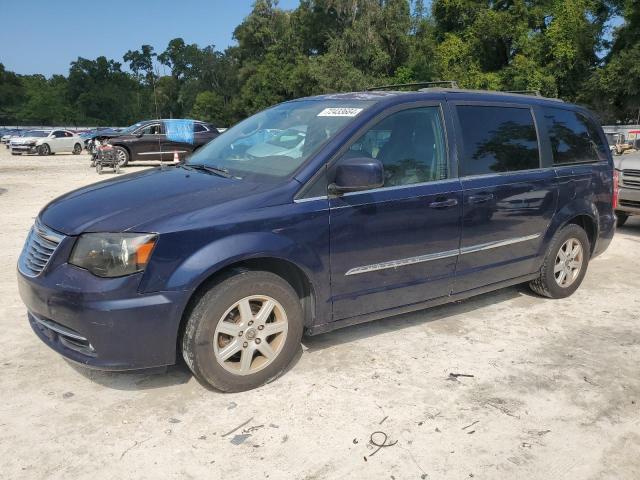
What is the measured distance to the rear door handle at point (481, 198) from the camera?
404 cm

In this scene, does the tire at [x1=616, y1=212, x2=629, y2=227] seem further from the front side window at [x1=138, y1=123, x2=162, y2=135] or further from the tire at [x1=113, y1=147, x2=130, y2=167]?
the front side window at [x1=138, y1=123, x2=162, y2=135]

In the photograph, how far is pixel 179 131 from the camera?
2061cm

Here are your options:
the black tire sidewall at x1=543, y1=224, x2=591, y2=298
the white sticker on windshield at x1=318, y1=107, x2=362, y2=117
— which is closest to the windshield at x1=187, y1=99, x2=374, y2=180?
the white sticker on windshield at x1=318, y1=107, x2=362, y2=117

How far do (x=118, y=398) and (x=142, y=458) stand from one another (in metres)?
0.65

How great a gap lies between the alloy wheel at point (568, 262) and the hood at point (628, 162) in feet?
12.6

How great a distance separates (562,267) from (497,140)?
1.54 meters

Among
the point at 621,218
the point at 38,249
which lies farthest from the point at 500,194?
the point at 621,218

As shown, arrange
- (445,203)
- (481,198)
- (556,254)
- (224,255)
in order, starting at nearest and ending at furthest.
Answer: (224,255) < (445,203) < (481,198) < (556,254)

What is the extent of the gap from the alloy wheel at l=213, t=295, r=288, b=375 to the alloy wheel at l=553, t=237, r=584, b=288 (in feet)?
9.67

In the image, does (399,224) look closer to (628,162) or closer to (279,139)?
(279,139)

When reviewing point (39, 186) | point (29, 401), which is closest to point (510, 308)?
point (29, 401)

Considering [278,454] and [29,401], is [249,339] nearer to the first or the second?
[278,454]

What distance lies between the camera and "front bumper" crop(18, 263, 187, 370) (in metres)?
2.85

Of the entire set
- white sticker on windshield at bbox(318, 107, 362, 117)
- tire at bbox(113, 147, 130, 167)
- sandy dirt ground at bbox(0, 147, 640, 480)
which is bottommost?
sandy dirt ground at bbox(0, 147, 640, 480)
